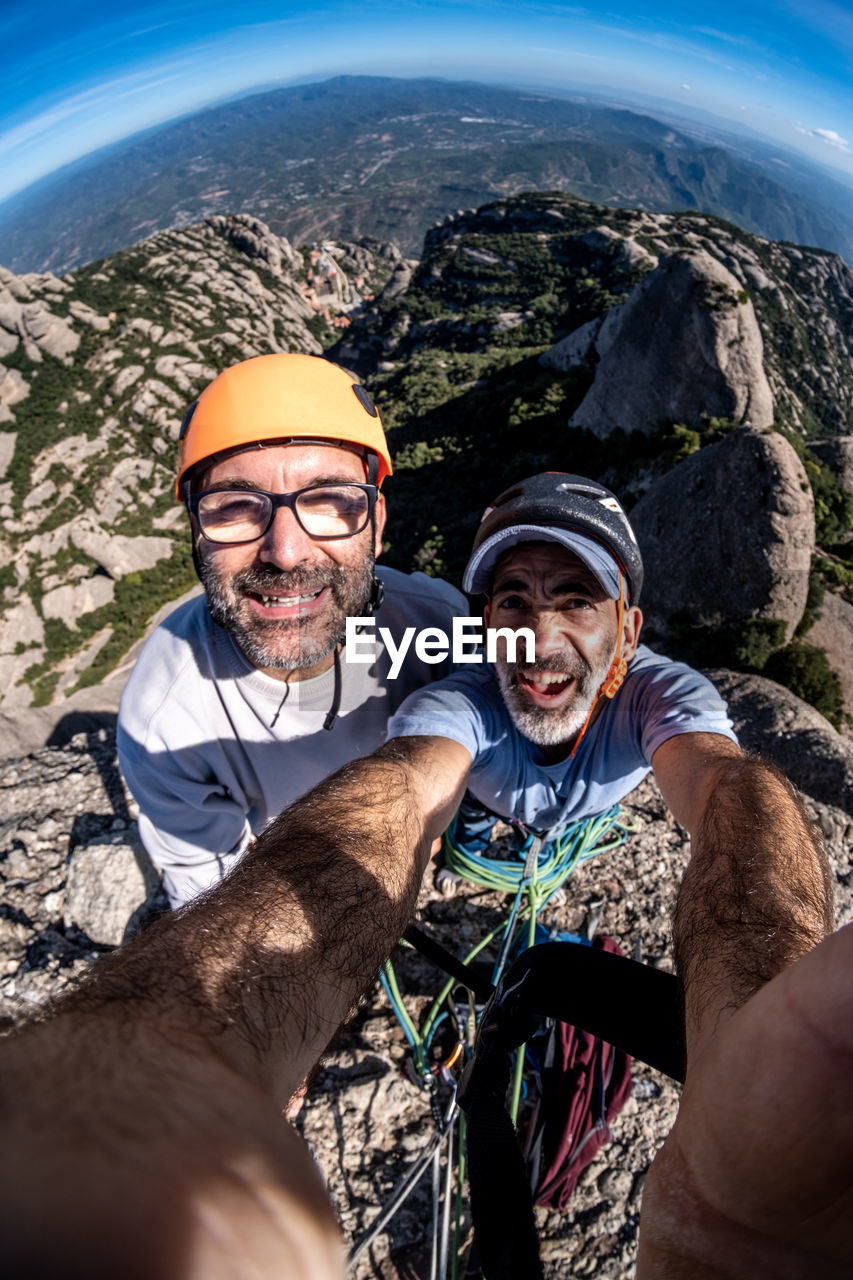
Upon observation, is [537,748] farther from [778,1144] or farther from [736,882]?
[778,1144]

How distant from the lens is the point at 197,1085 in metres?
0.76

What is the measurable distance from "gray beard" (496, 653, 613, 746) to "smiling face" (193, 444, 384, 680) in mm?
890

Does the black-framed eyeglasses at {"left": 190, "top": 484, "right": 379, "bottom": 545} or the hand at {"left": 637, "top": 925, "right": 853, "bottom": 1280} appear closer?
the hand at {"left": 637, "top": 925, "right": 853, "bottom": 1280}

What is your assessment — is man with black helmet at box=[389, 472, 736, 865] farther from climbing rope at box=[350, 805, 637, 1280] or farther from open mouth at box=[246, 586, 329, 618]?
open mouth at box=[246, 586, 329, 618]

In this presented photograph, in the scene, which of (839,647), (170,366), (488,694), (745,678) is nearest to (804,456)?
(839,647)

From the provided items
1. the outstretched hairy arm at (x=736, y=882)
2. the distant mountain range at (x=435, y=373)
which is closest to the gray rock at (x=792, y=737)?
the distant mountain range at (x=435, y=373)

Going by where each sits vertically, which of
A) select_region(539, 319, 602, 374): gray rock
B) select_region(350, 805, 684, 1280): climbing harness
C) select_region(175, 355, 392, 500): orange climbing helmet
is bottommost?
select_region(350, 805, 684, 1280): climbing harness

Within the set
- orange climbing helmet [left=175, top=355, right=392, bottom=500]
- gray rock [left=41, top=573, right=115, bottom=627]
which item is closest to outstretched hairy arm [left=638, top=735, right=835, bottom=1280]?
orange climbing helmet [left=175, top=355, right=392, bottom=500]

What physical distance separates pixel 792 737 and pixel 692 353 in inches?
622

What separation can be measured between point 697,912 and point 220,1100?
1253 mm

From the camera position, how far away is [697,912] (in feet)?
4.94

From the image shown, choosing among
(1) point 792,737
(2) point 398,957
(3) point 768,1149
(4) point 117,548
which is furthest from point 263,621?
(4) point 117,548

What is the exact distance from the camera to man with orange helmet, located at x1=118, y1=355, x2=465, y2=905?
2.61 meters

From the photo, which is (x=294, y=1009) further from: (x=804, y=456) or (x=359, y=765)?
(x=804, y=456)
